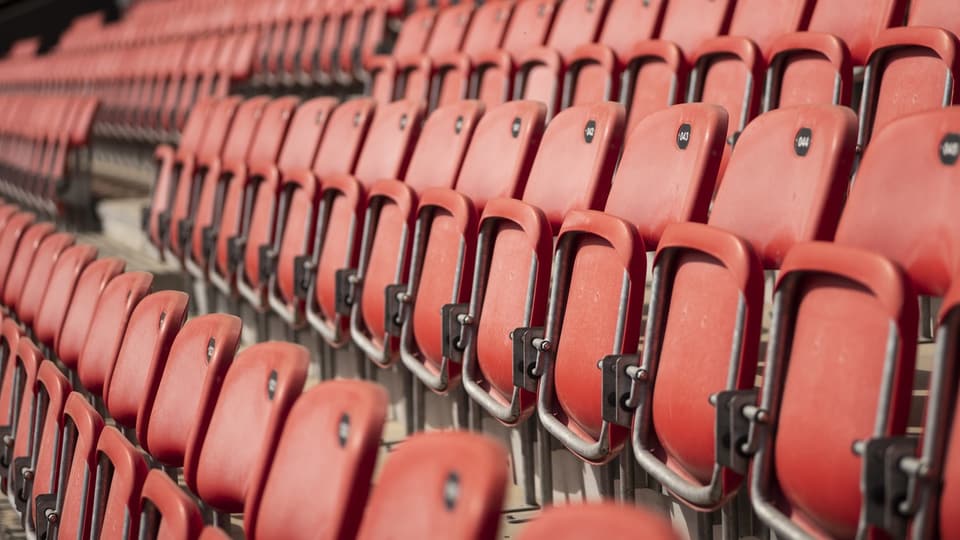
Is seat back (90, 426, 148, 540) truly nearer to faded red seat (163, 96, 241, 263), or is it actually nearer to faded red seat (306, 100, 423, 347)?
faded red seat (306, 100, 423, 347)

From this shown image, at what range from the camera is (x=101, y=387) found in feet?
2.03

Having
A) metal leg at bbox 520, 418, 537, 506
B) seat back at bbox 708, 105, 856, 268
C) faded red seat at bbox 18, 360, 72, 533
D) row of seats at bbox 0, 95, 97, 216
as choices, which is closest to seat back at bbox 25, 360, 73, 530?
faded red seat at bbox 18, 360, 72, 533

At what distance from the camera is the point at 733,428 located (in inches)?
15.2

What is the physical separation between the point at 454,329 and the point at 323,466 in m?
0.22

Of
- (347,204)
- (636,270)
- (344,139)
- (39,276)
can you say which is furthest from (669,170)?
(39,276)

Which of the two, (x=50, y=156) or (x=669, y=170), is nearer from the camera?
(x=669, y=170)

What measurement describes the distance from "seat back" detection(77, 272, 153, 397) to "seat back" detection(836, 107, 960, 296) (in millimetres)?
364

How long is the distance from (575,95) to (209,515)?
0.43 meters

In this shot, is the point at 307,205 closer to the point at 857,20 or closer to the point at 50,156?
the point at 857,20

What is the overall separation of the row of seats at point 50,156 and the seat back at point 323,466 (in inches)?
41.4

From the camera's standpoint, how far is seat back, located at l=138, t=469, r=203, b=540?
0.39m

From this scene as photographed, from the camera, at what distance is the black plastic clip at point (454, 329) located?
1.87 feet

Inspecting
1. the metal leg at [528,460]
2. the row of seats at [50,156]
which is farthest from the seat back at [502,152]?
the row of seats at [50,156]

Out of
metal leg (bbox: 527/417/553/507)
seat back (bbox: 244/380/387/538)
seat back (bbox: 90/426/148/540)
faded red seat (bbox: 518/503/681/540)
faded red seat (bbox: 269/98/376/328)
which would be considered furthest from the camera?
faded red seat (bbox: 269/98/376/328)
